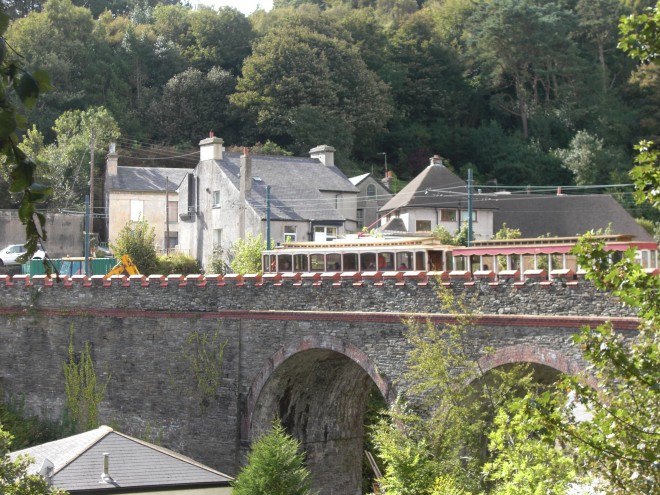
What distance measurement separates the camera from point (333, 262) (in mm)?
29781

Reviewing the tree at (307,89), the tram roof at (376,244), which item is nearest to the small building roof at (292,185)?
the tram roof at (376,244)

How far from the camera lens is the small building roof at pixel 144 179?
56875mm

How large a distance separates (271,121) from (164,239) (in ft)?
42.0

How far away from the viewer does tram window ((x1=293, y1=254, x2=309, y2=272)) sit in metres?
30.7

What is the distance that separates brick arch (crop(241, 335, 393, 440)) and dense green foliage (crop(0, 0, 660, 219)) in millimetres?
37085

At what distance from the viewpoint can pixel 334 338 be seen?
24.8m

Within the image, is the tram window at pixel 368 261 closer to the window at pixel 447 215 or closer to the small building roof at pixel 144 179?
the window at pixel 447 215

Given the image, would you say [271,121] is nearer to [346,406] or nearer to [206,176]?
[206,176]

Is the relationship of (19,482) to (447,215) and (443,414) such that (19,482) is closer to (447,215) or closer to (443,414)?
(443,414)

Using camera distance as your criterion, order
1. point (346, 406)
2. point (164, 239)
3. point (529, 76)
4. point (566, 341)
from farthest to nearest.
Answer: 1. point (529, 76)
2. point (164, 239)
3. point (346, 406)
4. point (566, 341)

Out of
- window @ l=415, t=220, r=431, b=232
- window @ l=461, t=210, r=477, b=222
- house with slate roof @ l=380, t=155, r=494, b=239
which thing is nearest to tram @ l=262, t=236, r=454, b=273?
house with slate roof @ l=380, t=155, r=494, b=239

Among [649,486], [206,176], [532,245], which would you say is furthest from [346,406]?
[206,176]

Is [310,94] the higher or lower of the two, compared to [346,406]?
higher

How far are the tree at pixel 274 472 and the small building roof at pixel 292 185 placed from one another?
2271cm
